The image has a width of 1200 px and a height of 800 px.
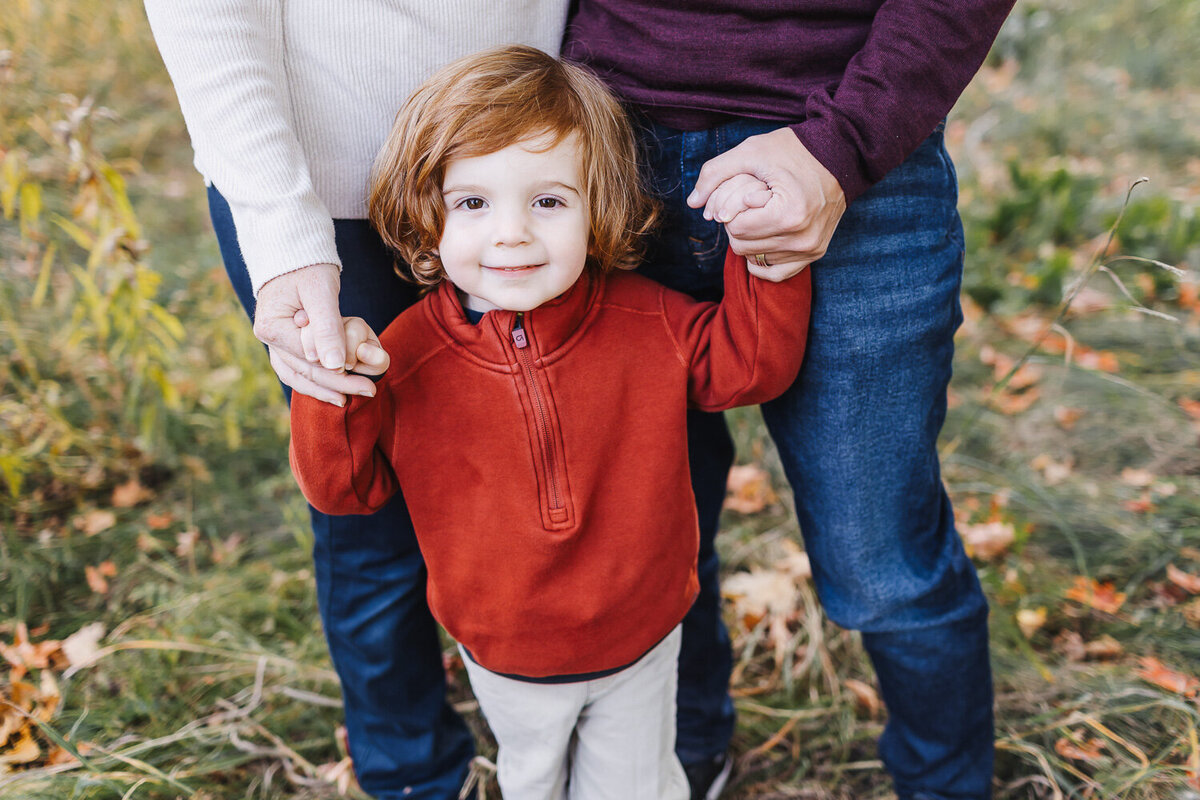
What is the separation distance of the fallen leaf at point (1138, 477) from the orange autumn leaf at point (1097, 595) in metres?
0.45

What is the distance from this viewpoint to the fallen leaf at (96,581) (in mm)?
2305

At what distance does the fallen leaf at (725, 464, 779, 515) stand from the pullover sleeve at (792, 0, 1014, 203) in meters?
1.57

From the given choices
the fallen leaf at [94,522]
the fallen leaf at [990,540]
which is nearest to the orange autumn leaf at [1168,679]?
the fallen leaf at [990,540]

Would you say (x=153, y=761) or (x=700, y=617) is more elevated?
(x=700, y=617)

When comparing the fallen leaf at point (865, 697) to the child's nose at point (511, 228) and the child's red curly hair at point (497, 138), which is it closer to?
the child's red curly hair at point (497, 138)

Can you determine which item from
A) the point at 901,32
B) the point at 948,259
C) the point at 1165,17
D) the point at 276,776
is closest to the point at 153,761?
the point at 276,776

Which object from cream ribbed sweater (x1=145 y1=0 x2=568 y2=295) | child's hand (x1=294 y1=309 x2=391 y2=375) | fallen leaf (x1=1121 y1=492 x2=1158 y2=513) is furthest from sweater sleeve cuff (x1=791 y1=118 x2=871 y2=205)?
fallen leaf (x1=1121 y1=492 x2=1158 y2=513)

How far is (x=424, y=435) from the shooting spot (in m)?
1.26

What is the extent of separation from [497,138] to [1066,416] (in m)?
2.51

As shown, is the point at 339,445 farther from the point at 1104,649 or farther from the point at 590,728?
the point at 1104,649

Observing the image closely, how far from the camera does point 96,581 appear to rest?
91.1 inches

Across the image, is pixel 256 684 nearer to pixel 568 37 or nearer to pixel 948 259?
pixel 568 37

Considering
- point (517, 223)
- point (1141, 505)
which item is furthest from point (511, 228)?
point (1141, 505)

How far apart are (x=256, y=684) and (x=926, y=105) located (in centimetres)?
187
